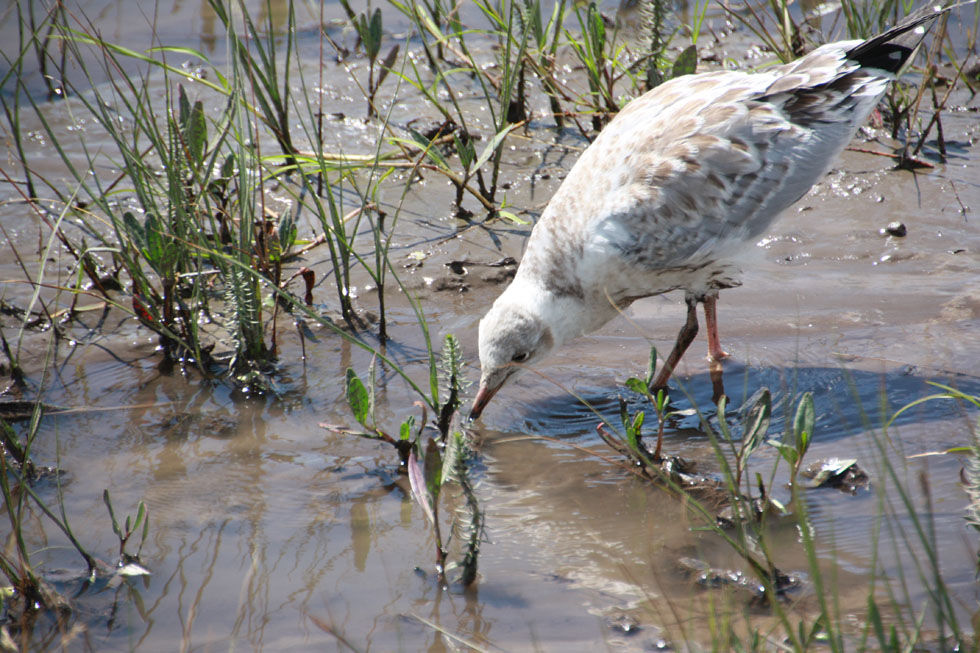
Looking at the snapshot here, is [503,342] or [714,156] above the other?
[714,156]

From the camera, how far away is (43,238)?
554 centimetres

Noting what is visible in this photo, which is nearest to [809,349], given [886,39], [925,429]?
[925,429]

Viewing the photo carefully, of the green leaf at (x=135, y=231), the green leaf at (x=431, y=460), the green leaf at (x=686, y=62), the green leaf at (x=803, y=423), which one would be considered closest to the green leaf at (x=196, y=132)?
the green leaf at (x=135, y=231)

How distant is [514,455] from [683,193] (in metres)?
1.56

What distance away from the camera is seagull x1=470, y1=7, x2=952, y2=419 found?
4.25 meters

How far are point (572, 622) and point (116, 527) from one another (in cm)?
159

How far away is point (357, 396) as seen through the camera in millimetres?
3537

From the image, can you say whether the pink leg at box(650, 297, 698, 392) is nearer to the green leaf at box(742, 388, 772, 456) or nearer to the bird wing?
the bird wing

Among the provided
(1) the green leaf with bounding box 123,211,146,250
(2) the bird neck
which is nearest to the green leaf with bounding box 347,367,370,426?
(2) the bird neck

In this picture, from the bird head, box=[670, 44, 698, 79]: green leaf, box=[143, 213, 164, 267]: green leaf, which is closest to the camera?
the bird head

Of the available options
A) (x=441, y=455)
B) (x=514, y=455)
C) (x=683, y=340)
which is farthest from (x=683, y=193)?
(x=441, y=455)

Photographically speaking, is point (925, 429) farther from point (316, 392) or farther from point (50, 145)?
point (50, 145)

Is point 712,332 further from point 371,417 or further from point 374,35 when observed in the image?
point 374,35

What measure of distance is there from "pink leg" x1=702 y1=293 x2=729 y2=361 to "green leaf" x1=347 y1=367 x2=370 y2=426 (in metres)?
2.01
